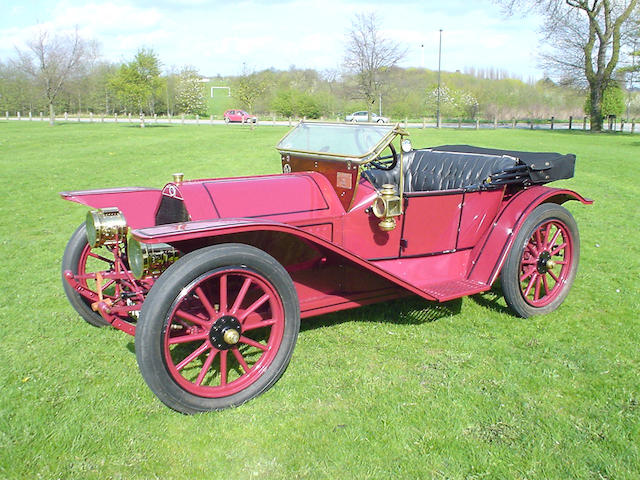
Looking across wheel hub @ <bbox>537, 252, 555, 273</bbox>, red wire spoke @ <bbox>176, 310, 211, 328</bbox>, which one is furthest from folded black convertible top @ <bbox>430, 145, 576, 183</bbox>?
red wire spoke @ <bbox>176, 310, 211, 328</bbox>

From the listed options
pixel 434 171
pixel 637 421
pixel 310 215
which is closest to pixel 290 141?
pixel 310 215

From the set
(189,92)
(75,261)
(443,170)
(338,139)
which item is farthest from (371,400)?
(189,92)

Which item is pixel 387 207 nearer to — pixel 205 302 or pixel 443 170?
pixel 205 302

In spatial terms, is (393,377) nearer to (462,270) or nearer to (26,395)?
(462,270)

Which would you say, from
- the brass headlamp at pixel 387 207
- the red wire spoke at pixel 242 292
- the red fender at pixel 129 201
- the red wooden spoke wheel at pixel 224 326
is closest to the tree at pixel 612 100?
the brass headlamp at pixel 387 207

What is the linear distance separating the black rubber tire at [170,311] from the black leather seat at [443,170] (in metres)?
1.91

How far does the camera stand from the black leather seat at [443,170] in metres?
4.57

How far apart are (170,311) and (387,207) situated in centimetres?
165

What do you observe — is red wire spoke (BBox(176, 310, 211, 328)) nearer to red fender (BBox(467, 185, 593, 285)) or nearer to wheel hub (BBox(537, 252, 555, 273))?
red fender (BBox(467, 185, 593, 285))

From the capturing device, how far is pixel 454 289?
13.0ft

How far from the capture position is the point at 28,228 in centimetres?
734

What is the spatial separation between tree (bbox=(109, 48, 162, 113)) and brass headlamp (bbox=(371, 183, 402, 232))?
2934 cm

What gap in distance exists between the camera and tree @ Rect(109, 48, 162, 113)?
30.0 metres

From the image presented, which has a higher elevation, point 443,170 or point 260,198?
point 443,170
